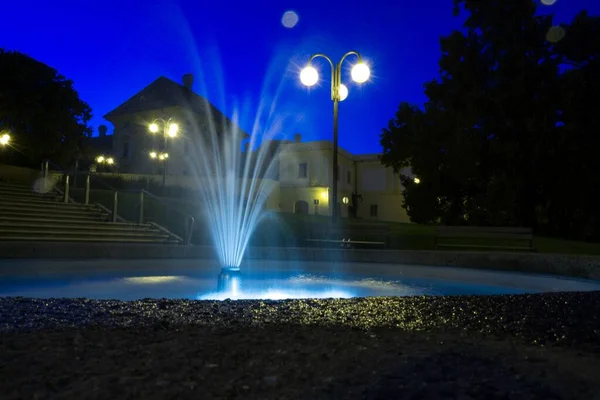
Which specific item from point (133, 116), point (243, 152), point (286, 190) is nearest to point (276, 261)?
point (286, 190)

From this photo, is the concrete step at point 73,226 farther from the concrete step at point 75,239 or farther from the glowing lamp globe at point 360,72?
the glowing lamp globe at point 360,72

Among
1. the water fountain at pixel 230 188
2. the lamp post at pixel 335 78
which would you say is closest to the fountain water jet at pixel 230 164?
the water fountain at pixel 230 188

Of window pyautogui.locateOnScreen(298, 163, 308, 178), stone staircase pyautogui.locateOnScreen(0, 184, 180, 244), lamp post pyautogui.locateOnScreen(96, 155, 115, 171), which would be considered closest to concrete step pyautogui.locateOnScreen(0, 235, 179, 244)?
stone staircase pyautogui.locateOnScreen(0, 184, 180, 244)

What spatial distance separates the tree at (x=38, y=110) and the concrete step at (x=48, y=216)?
1928 centimetres

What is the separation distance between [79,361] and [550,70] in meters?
24.2

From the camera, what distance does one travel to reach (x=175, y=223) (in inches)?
681

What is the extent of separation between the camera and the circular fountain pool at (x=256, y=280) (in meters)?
6.82

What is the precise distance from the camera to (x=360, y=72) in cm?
1135

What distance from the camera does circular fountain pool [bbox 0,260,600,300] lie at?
6816mm

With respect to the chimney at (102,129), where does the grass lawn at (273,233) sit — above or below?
below

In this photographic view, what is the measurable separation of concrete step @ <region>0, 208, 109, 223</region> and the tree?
19.3 m

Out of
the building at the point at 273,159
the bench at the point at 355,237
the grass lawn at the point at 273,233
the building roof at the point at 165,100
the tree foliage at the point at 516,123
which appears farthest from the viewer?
the building roof at the point at 165,100

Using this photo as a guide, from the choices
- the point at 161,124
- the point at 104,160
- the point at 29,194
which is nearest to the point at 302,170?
the point at 161,124

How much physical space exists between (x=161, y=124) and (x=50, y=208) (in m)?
27.2
